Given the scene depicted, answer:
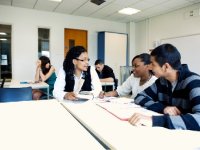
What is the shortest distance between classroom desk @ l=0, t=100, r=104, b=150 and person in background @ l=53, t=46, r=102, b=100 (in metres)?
0.82

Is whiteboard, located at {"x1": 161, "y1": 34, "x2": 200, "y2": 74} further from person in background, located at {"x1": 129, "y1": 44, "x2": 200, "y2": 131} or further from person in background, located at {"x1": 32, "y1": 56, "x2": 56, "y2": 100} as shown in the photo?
person in background, located at {"x1": 129, "y1": 44, "x2": 200, "y2": 131}

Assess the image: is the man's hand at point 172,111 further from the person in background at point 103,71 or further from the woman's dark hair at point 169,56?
the person in background at point 103,71

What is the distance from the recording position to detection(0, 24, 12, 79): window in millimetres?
5906

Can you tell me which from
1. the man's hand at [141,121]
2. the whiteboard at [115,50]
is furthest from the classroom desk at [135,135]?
the whiteboard at [115,50]

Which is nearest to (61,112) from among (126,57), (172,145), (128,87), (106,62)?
(172,145)

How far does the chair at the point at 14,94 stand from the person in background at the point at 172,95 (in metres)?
1.53

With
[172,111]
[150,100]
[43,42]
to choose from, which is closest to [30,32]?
[43,42]

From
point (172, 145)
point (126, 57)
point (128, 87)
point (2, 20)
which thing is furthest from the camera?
point (126, 57)

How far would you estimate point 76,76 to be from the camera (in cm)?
246

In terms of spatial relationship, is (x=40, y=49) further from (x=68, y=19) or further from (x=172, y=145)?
(x=172, y=145)

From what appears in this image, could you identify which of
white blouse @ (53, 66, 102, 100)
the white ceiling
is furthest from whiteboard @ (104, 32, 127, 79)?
white blouse @ (53, 66, 102, 100)

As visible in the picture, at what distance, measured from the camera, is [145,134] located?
3.31 feet

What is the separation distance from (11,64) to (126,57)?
373 centimetres

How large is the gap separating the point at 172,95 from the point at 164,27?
512 cm
